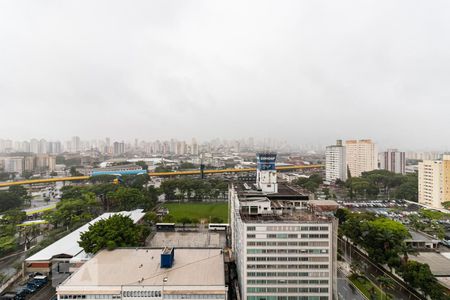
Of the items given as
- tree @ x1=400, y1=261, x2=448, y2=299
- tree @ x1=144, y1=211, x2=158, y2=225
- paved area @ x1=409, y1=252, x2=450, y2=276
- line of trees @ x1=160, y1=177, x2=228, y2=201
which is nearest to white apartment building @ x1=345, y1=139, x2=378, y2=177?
line of trees @ x1=160, y1=177, x2=228, y2=201

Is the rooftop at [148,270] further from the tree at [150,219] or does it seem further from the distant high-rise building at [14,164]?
the distant high-rise building at [14,164]

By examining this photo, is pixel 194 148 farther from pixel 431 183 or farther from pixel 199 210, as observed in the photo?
pixel 431 183

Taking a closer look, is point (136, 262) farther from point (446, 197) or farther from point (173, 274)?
point (446, 197)

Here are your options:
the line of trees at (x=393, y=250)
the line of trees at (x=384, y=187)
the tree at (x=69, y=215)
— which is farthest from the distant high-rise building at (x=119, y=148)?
the line of trees at (x=393, y=250)

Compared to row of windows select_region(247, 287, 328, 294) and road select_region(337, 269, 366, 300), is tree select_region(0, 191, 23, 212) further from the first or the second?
road select_region(337, 269, 366, 300)

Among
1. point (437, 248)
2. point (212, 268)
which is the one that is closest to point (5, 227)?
point (212, 268)

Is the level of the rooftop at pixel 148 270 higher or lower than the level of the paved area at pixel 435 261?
higher
